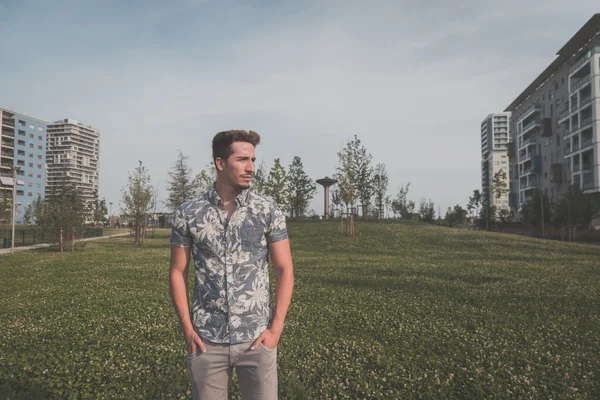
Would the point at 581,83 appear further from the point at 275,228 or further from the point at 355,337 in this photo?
the point at 275,228

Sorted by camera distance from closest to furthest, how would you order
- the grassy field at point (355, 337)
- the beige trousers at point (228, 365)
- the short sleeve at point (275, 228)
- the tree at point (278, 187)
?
the beige trousers at point (228, 365)
the short sleeve at point (275, 228)
the grassy field at point (355, 337)
the tree at point (278, 187)

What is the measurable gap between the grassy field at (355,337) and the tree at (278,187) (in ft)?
113

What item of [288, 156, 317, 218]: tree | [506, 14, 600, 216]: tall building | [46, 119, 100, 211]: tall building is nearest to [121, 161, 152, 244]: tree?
[288, 156, 317, 218]: tree

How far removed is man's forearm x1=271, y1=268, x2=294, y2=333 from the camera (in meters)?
3.00

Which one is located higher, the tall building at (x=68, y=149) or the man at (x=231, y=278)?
the tall building at (x=68, y=149)

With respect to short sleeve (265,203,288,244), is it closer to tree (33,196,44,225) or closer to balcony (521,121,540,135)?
tree (33,196,44,225)

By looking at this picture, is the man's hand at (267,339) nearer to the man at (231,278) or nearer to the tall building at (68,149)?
the man at (231,278)

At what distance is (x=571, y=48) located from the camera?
68.4m

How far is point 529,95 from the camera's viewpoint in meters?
91.4

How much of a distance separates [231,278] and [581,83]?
78.2m

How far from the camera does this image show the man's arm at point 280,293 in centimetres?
296

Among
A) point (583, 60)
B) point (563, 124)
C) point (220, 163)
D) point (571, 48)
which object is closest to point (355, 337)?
point (220, 163)

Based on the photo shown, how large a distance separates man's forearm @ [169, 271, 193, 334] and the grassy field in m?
3.62

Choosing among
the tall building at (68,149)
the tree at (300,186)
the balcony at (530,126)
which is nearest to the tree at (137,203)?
the tree at (300,186)
